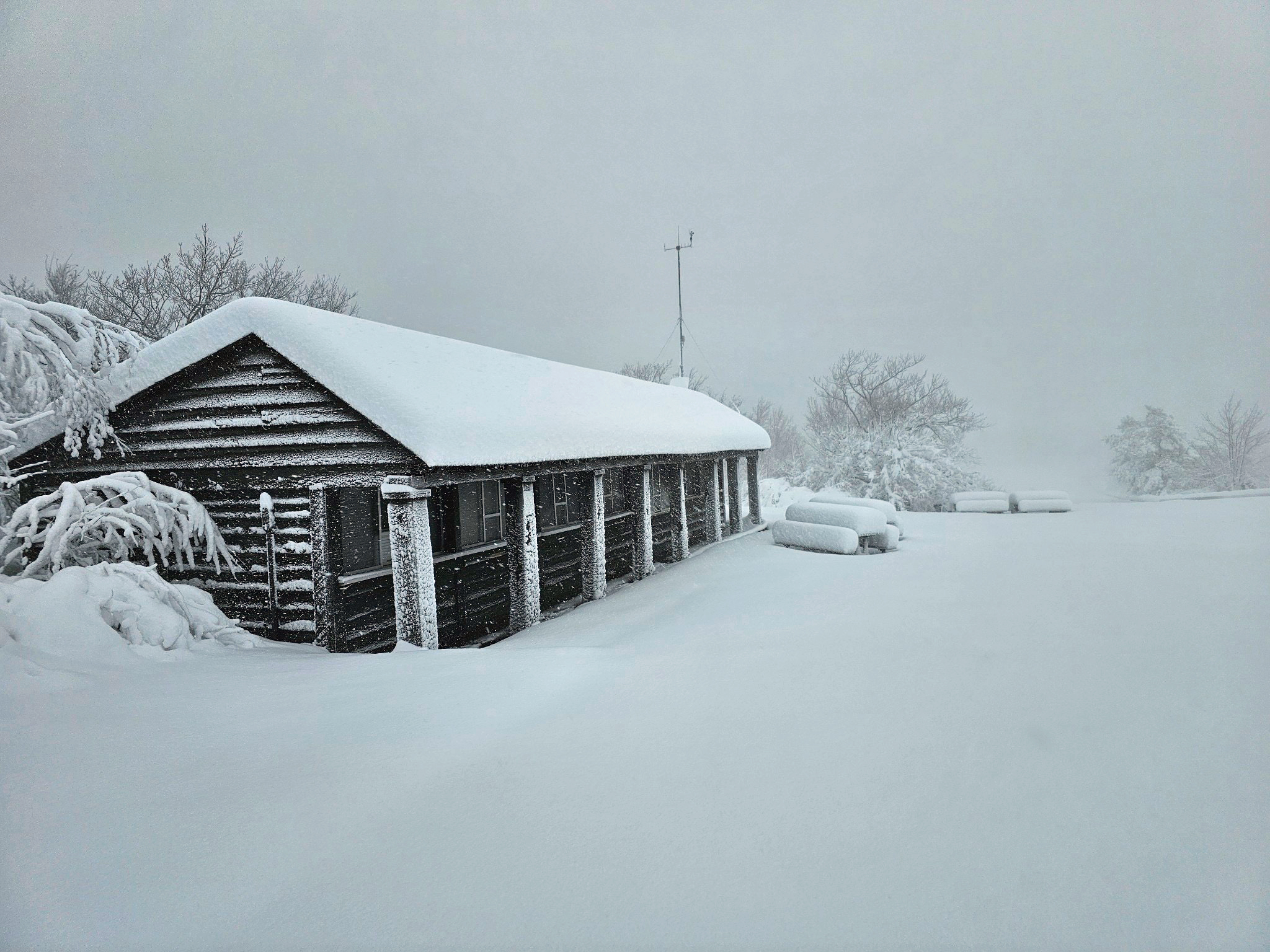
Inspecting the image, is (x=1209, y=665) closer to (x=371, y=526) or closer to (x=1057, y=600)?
(x=1057, y=600)

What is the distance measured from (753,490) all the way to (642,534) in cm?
1045

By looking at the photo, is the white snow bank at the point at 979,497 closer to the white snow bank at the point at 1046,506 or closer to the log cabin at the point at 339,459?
the white snow bank at the point at 1046,506

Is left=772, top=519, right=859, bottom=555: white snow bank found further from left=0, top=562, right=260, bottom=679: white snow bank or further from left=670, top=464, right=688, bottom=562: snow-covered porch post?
left=0, top=562, right=260, bottom=679: white snow bank

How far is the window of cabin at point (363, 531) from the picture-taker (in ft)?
26.5

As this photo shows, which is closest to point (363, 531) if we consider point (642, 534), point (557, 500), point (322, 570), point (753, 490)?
point (322, 570)

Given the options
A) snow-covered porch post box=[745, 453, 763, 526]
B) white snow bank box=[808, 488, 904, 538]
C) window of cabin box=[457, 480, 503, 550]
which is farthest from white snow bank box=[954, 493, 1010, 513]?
window of cabin box=[457, 480, 503, 550]

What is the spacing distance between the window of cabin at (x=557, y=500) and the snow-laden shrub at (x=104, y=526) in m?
5.73

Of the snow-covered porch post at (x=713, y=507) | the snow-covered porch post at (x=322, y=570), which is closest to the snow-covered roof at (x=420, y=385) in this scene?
the snow-covered porch post at (x=322, y=570)

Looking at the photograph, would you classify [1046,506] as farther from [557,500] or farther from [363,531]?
[363,531]

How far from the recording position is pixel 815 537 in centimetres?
1295

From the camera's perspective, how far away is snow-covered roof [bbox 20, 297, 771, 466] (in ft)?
21.5

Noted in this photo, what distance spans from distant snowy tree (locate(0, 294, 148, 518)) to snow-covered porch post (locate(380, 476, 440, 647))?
3.01 metres

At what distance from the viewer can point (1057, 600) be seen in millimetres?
7098

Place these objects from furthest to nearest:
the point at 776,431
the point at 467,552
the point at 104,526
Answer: the point at 776,431
the point at 467,552
the point at 104,526
